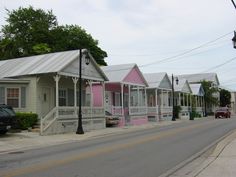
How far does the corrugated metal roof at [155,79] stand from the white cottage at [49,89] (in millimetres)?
16230

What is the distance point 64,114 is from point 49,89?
3.55m

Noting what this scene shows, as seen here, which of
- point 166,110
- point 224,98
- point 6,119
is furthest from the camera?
point 224,98

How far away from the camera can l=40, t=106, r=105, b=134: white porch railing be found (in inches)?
1067

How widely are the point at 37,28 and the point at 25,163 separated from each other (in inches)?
1869

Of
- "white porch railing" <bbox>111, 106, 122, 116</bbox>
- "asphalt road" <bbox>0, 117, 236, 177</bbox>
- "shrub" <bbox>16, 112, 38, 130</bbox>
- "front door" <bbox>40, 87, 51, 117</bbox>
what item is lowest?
"asphalt road" <bbox>0, 117, 236, 177</bbox>

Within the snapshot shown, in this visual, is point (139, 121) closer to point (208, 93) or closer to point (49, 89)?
point (49, 89)

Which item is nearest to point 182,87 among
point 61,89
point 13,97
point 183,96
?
point 183,96

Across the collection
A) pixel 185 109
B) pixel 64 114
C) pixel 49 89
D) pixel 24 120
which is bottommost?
pixel 24 120

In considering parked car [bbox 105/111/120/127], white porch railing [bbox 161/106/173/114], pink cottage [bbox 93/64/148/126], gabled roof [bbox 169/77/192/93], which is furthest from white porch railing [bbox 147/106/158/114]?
gabled roof [bbox 169/77/192/93]

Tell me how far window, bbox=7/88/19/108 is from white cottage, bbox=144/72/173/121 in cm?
2149

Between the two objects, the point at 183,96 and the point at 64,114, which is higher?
the point at 183,96

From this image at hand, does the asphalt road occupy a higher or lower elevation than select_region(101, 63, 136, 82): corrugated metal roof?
lower

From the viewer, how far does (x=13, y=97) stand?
→ 29.8 metres

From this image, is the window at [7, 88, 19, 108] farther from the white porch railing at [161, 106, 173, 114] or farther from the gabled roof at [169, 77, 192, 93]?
the gabled roof at [169, 77, 192, 93]
